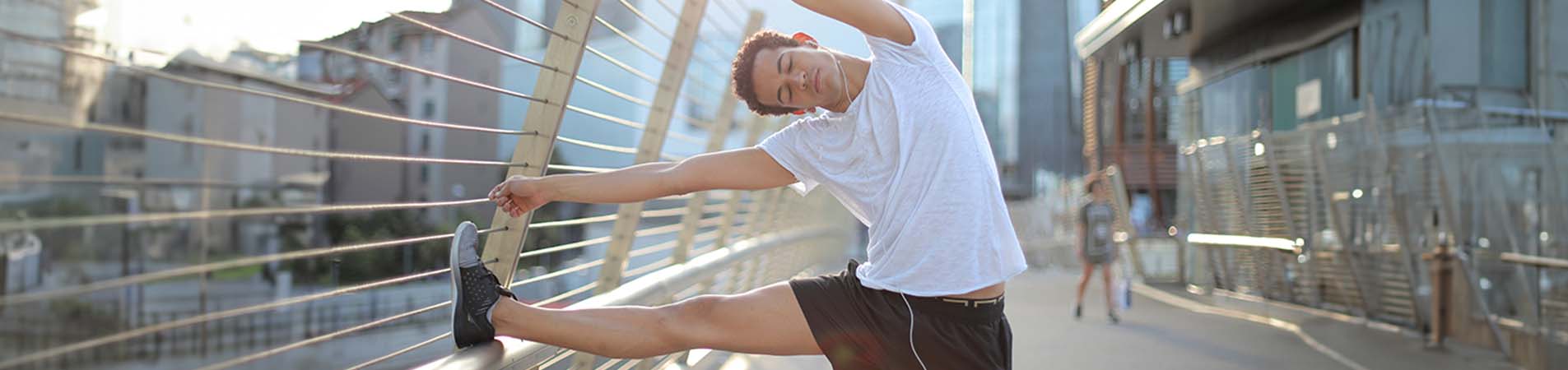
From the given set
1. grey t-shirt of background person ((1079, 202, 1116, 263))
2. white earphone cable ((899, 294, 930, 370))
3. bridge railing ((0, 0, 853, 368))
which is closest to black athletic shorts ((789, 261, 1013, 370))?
white earphone cable ((899, 294, 930, 370))

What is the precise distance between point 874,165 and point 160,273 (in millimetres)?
1437

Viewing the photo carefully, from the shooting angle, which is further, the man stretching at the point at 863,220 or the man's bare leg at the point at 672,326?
the man's bare leg at the point at 672,326

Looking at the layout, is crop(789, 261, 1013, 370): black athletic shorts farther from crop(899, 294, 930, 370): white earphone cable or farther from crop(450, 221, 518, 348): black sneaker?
crop(450, 221, 518, 348): black sneaker

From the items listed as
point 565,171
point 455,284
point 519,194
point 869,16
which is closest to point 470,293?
point 455,284

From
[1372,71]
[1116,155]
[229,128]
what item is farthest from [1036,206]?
[229,128]

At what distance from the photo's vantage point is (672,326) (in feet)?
8.70

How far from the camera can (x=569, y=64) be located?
9.36ft

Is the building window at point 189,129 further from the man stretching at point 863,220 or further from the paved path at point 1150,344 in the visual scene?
the man stretching at point 863,220

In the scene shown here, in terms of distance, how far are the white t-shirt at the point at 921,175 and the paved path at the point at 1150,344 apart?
340 centimetres

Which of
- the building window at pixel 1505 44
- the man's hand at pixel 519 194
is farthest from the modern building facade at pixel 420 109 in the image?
the man's hand at pixel 519 194

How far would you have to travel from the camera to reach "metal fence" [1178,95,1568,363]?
693cm

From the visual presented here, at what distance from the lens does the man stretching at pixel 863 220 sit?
2.51m

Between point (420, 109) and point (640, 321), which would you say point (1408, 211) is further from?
point (420, 109)

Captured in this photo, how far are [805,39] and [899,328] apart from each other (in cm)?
67
